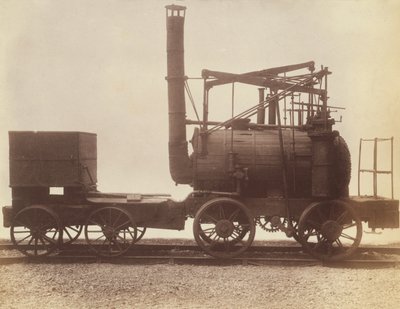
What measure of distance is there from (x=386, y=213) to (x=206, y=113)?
173 inches

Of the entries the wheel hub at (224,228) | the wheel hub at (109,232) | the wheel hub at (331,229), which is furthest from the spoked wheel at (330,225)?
the wheel hub at (109,232)

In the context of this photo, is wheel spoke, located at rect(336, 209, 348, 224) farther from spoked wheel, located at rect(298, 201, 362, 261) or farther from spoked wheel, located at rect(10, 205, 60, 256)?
spoked wheel, located at rect(10, 205, 60, 256)

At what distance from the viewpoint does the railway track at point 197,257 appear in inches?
412

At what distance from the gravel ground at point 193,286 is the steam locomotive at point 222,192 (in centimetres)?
89

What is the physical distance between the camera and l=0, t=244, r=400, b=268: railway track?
10453 millimetres

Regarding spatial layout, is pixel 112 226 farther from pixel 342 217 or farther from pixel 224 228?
pixel 342 217

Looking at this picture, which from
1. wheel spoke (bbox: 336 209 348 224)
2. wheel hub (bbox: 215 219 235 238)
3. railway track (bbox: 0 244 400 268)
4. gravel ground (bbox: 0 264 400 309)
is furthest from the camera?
wheel spoke (bbox: 336 209 348 224)

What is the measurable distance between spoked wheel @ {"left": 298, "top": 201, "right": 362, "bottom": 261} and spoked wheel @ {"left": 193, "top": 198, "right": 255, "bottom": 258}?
1179 millimetres

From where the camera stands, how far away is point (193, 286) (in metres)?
8.85

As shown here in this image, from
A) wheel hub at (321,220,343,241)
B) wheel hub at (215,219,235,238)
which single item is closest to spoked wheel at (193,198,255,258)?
wheel hub at (215,219,235,238)

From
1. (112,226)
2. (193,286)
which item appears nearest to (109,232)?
(112,226)

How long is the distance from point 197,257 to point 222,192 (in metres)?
1.46

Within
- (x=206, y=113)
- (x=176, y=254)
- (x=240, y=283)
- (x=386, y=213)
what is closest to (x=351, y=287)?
(x=240, y=283)

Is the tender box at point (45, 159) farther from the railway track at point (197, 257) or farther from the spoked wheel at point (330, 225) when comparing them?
the spoked wheel at point (330, 225)
